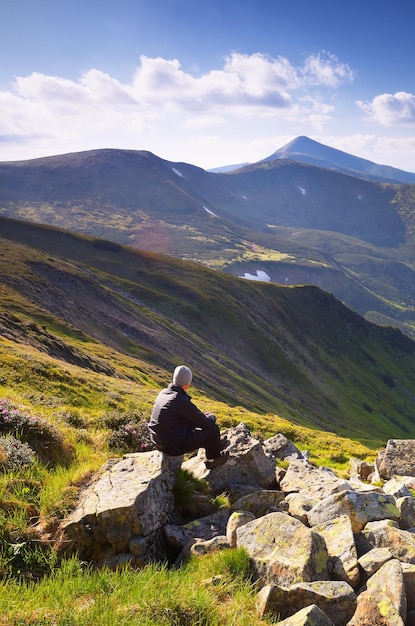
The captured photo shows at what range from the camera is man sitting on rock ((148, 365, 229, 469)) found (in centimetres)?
1092

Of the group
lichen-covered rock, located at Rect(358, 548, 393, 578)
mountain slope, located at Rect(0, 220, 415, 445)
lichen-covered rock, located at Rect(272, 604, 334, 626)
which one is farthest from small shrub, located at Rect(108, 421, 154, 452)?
mountain slope, located at Rect(0, 220, 415, 445)

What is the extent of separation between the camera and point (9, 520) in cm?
786

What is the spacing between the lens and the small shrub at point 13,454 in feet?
31.3

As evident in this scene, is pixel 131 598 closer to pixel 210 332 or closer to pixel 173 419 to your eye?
pixel 173 419

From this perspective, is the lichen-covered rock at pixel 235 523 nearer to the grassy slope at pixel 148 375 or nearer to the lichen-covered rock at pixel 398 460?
the grassy slope at pixel 148 375

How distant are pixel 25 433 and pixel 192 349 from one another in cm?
7588

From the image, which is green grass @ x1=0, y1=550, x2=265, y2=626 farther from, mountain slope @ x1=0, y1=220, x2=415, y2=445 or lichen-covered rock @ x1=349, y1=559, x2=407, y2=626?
mountain slope @ x1=0, y1=220, x2=415, y2=445

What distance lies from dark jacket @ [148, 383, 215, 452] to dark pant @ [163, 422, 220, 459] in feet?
0.31

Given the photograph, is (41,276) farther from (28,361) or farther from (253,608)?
(253,608)

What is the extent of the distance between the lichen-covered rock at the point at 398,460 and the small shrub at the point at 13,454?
1691 cm

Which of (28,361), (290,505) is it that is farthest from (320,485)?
(28,361)

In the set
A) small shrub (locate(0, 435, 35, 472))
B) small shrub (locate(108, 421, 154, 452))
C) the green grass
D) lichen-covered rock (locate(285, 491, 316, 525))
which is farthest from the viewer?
small shrub (locate(108, 421, 154, 452))

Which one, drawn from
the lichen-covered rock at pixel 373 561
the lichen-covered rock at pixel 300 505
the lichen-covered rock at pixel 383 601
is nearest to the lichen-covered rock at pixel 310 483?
the lichen-covered rock at pixel 300 505

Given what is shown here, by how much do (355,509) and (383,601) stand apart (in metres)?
3.17
